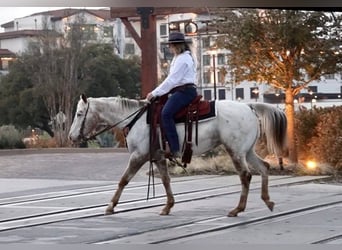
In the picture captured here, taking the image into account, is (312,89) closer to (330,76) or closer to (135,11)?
(330,76)

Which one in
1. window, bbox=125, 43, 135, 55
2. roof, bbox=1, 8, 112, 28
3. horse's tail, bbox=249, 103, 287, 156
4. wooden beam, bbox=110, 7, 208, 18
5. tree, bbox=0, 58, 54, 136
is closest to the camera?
horse's tail, bbox=249, 103, 287, 156

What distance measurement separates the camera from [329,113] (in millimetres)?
12383

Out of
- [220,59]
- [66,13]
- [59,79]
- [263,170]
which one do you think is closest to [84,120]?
[263,170]

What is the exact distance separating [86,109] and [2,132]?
9557 mm

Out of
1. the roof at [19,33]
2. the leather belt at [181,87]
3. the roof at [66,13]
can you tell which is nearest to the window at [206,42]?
the roof at [66,13]

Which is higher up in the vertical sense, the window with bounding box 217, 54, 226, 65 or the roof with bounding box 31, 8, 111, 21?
the roof with bounding box 31, 8, 111, 21

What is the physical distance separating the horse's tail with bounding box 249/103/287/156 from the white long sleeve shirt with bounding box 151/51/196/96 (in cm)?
81

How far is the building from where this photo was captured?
11508 millimetres

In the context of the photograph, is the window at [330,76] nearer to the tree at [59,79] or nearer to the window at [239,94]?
the window at [239,94]

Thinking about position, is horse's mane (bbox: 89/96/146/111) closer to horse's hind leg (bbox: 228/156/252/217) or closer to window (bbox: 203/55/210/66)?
horse's hind leg (bbox: 228/156/252/217)

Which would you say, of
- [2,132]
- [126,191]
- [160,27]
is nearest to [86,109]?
[126,191]

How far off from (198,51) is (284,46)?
156cm

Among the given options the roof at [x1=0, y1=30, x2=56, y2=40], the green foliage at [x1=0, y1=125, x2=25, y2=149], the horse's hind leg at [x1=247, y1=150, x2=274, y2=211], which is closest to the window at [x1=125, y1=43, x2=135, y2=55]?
the roof at [x1=0, y1=30, x2=56, y2=40]

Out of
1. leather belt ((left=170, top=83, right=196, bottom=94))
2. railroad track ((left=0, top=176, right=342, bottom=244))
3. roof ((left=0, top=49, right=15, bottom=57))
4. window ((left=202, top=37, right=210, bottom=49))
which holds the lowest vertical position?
railroad track ((left=0, top=176, right=342, bottom=244))
